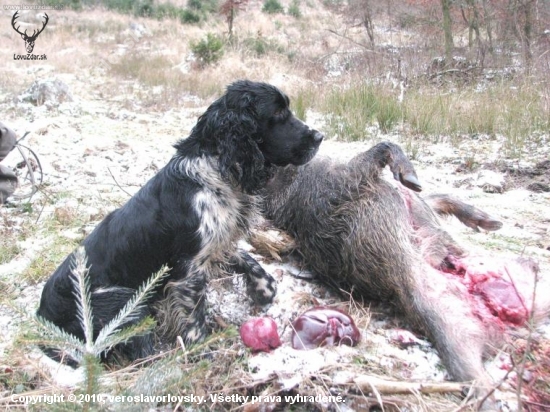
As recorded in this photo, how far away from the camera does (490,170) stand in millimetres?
5176

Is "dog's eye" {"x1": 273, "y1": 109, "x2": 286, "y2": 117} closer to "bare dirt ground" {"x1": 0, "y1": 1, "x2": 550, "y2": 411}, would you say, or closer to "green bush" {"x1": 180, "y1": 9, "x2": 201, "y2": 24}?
"bare dirt ground" {"x1": 0, "y1": 1, "x2": 550, "y2": 411}

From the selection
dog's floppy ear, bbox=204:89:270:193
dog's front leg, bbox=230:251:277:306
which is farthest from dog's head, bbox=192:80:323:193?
dog's front leg, bbox=230:251:277:306

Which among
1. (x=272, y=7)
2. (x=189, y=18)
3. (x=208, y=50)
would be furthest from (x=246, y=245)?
(x=272, y=7)

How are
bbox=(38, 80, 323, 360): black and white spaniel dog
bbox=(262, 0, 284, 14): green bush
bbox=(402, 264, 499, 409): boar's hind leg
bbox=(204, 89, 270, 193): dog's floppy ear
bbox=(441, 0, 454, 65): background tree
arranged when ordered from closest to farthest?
bbox=(402, 264, 499, 409): boar's hind leg
bbox=(38, 80, 323, 360): black and white spaniel dog
bbox=(204, 89, 270, 193): dog's floppy ear
bbox=(441, 0, 454, 65): background tree
bbox=(262, 0, 284, 14): green bush

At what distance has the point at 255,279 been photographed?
124 inches

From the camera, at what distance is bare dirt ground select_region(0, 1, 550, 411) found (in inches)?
94.3

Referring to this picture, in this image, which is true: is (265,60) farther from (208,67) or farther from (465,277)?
(465,277)

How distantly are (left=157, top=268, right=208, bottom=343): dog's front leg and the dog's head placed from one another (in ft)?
2.03

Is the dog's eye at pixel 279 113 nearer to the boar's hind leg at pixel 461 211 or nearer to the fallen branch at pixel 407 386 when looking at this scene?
the boar's hind leg at pixel 461 211

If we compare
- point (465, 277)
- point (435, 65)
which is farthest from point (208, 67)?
point (465, 277)

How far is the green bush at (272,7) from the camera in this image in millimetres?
28812

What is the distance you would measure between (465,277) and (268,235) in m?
1.37

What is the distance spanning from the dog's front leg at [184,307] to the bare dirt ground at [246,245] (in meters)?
0.23

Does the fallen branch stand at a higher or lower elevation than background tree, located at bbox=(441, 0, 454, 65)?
lower
